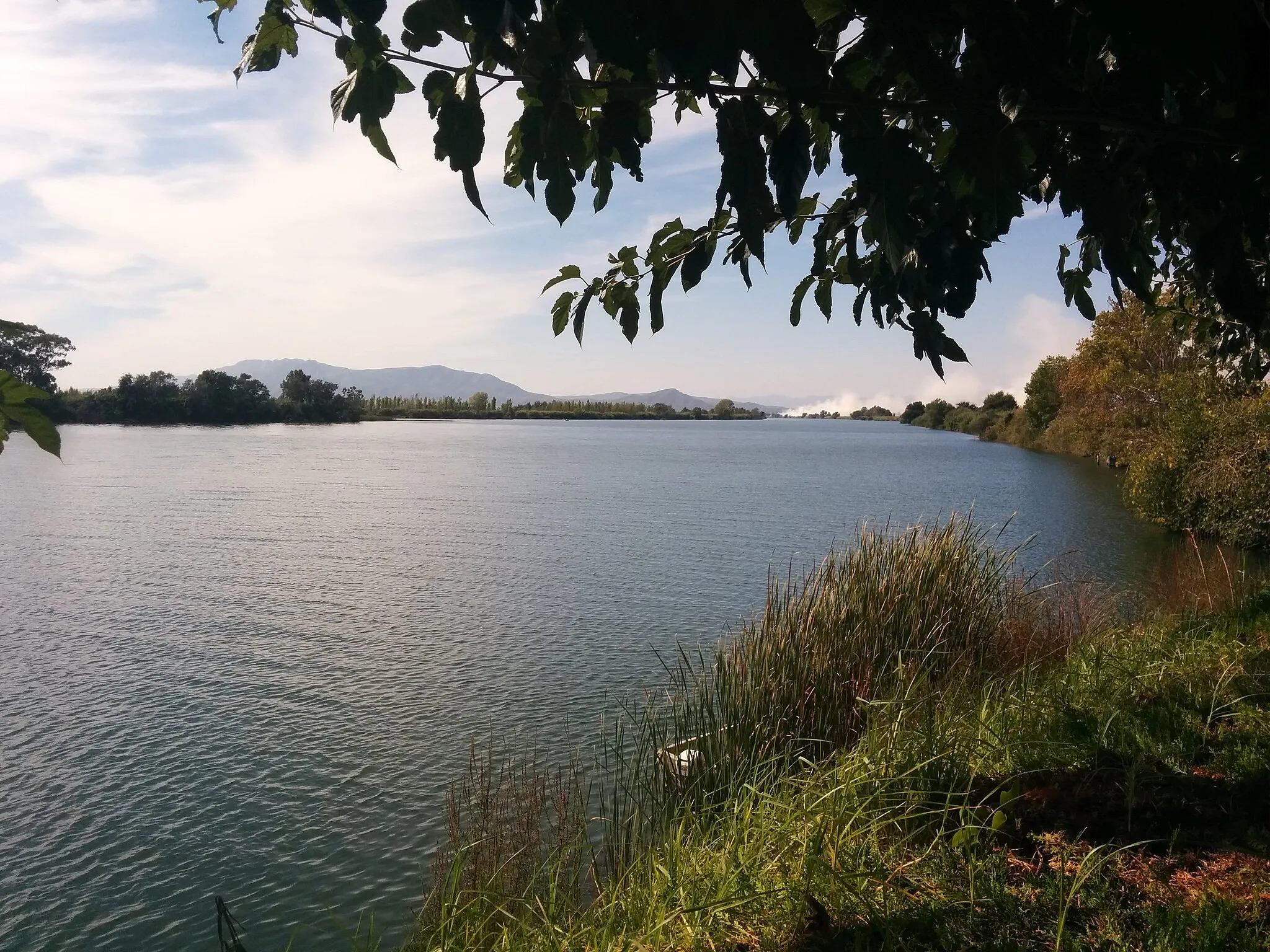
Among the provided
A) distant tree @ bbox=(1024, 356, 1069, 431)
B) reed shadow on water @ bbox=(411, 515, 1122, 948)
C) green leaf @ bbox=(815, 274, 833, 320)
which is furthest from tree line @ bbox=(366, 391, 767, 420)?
green leaf @ bbox=(815, 274, 833, 320)

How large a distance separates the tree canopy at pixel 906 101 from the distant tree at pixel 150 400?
77543 millimetres

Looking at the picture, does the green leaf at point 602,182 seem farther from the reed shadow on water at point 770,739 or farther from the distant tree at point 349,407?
the distant tree at point 349,407

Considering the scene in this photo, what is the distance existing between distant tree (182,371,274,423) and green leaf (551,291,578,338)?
79449 mm

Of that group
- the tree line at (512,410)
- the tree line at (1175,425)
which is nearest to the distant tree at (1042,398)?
the tree line at (1175,425)

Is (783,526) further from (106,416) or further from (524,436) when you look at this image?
(106,416)

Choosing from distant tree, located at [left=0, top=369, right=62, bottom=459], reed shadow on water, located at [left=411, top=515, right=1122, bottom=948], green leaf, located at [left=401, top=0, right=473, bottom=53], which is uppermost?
green leaf, located at [left=401, top=0, right=473, bottom=53]

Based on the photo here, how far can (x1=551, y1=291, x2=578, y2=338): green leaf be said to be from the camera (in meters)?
2.74

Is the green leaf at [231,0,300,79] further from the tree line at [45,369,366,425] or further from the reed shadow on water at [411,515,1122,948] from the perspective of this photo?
the tree line at [45,369,366,425]

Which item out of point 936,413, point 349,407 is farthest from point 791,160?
point 936,413

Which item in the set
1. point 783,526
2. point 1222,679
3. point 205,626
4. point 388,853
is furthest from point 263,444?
point 1222,679

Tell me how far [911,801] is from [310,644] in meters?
9.58

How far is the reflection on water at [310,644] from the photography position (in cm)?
613

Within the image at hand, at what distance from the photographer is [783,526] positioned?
21234mm

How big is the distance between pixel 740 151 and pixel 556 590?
516 inches
